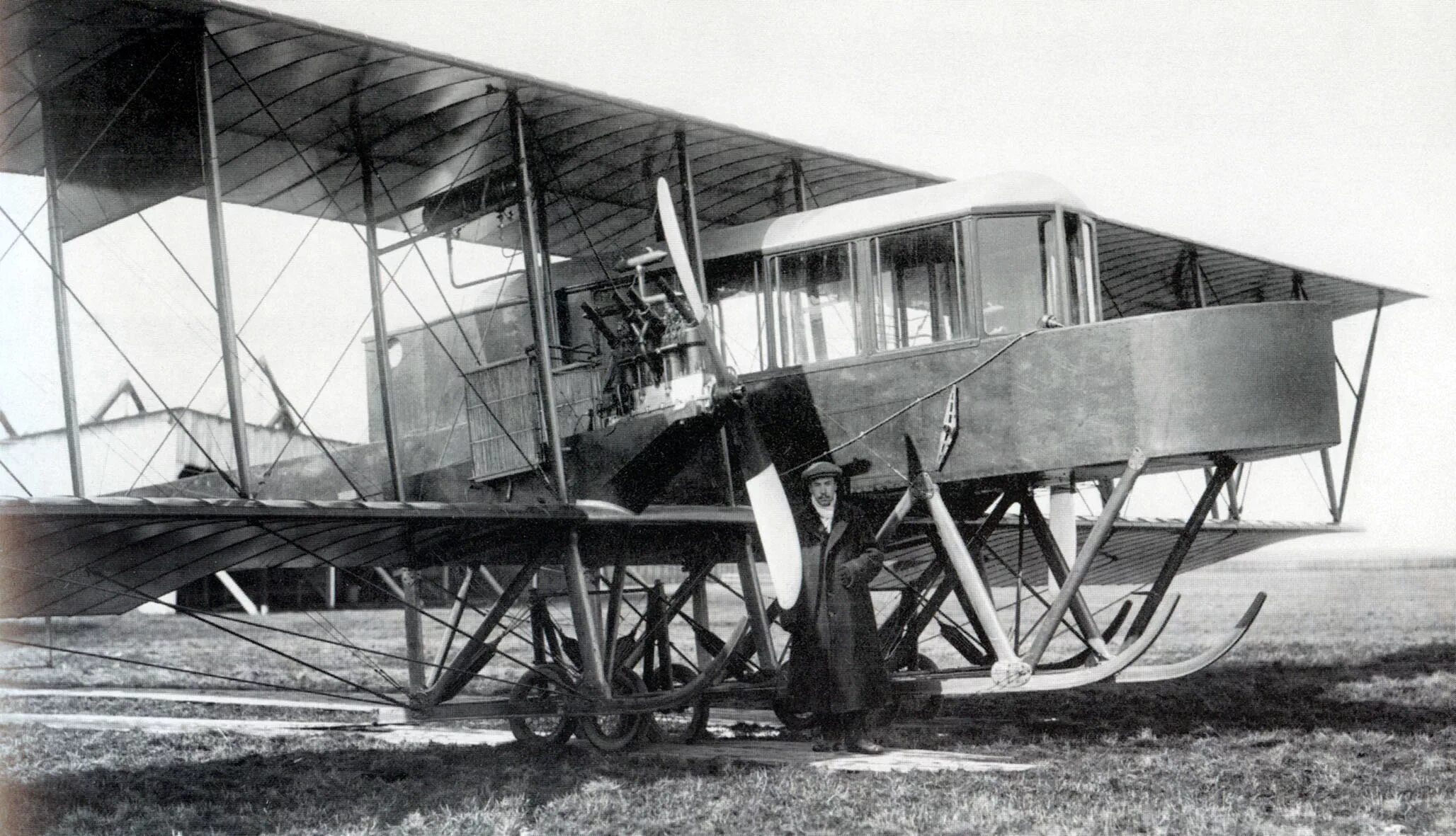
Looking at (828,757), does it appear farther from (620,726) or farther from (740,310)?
(740,310)

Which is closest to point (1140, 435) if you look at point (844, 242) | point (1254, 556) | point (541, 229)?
point (844, 242)

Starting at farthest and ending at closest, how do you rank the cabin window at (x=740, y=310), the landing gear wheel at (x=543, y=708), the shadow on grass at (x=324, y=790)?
the cabin window at (x=740, y=310) → the landing gear wheel at (x=543, y=708) → the shadow on grass at (x=324, y=790)

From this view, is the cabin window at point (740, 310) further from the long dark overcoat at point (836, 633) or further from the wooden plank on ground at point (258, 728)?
the wooden plank on ground at point (258, 728)

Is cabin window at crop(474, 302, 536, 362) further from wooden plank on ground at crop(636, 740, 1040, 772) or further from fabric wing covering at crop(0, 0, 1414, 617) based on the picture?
wooden plank on ground at crop(636, 740, 1040, 772)

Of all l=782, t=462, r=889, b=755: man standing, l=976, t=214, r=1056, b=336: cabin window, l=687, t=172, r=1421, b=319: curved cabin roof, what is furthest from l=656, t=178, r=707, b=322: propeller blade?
l=976, t=214, r=1056, b=336: cabin window

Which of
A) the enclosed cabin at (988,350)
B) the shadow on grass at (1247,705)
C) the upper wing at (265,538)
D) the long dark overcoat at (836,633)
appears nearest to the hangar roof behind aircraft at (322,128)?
the enclosed cabin at (988,350)

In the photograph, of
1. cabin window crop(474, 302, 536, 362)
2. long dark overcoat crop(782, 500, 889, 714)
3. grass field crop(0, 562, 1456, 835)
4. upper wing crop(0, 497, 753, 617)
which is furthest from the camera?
cabin window crop(474, 302, 536, 362)

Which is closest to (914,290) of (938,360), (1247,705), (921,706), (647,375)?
(938,360)

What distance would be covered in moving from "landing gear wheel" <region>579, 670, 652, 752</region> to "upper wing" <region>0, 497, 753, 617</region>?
A: 1005 millimetres

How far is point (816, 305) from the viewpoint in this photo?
9797 mm

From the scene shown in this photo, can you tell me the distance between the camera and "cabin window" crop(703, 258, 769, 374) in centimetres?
1007

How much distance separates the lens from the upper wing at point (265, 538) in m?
7.53

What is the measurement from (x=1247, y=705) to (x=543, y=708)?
6.38 m

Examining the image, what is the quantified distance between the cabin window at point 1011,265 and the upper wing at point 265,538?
8.72 feet
